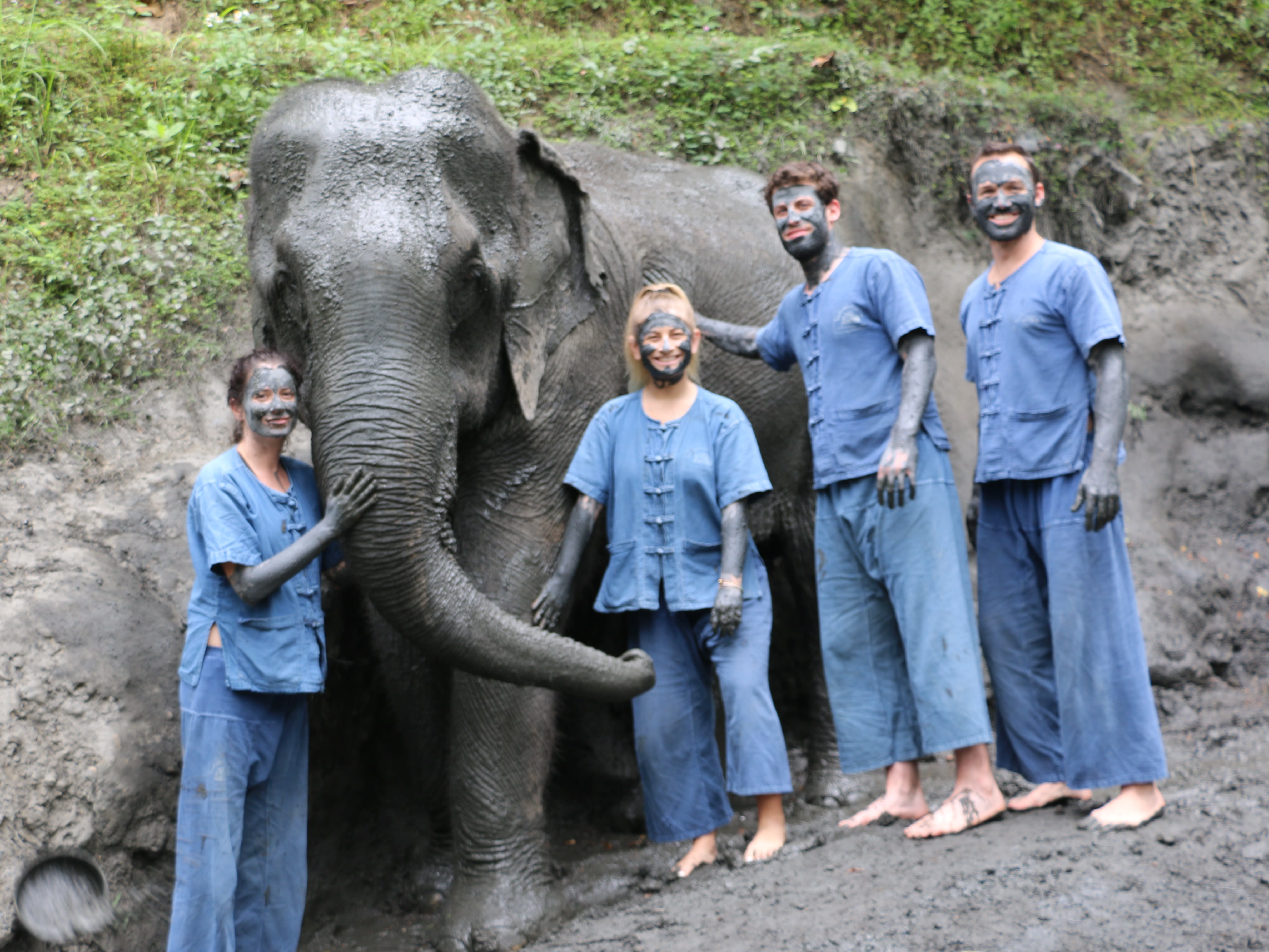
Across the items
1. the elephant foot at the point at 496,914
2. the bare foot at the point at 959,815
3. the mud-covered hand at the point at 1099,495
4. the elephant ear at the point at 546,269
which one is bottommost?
the elephant foot at the point at 496,914

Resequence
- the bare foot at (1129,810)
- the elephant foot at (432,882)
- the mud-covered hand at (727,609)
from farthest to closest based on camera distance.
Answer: the elephant foot at (432,882)
the mud-covered hand at (727,609)
the bare foot at (1129,810)

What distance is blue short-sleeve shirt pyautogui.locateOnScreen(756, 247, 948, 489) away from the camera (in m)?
4.73

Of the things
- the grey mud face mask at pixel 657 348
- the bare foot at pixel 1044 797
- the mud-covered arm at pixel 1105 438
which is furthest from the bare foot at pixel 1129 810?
the grey mud face mask at pixel 657 348

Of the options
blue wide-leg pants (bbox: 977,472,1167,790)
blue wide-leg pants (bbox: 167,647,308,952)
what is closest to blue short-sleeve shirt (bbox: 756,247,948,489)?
blue wide-leg pants (bbox: 977,472,1167,790)

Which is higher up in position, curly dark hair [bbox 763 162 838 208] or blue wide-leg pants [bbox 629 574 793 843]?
curly dark hair [bbox 763 162 838 208]

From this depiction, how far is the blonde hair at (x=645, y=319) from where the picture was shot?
4938mm

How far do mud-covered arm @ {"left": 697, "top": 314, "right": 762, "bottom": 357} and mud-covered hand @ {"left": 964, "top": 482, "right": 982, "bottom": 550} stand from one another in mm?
1048

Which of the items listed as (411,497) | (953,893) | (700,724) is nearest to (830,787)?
(700,724)

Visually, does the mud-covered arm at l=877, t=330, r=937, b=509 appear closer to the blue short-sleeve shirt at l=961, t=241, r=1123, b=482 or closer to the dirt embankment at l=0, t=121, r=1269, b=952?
the blue short-sleeve shirt at l=961, t=241, r=1123, b=482

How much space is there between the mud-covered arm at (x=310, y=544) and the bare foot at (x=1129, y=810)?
2.56 metres

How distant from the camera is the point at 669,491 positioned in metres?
4.88

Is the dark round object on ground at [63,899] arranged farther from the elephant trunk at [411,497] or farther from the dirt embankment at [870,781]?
the elephant trunk at [411,497]

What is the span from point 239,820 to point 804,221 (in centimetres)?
285

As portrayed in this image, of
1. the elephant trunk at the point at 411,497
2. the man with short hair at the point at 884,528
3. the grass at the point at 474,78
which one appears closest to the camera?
the elephant trunk at the point at 411,497
